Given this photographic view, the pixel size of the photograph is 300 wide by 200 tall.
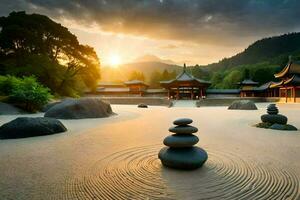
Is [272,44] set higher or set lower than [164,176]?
higher

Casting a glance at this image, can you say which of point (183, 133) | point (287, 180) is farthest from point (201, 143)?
point (287, 180)

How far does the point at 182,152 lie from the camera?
13.9 ft

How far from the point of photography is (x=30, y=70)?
27797 millimetres

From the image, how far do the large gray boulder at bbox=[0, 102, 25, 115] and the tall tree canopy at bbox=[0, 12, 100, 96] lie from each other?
12.9 metres

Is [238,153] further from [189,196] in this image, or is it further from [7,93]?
[7,93]

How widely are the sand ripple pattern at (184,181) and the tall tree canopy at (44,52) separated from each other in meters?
28.1

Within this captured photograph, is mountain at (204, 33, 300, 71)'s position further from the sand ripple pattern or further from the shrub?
the sand ripple pattern

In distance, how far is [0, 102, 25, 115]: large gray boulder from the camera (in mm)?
15595

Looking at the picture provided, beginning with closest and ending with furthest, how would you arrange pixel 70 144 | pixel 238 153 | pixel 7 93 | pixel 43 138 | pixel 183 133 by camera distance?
pixel 183 133 < pixel 238 153 < pixel 70 144 < pixel 43 138 < pixel 7 93

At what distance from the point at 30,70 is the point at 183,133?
28.3 meters

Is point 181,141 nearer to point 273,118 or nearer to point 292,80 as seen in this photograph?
point 273,118

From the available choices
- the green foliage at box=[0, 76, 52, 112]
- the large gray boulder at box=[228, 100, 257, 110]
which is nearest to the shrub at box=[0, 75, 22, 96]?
the green foliage at box=[0, 76, 52, 112]

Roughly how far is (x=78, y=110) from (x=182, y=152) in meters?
10.3

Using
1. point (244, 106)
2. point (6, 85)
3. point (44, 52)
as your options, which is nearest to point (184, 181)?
point (244, 106)
